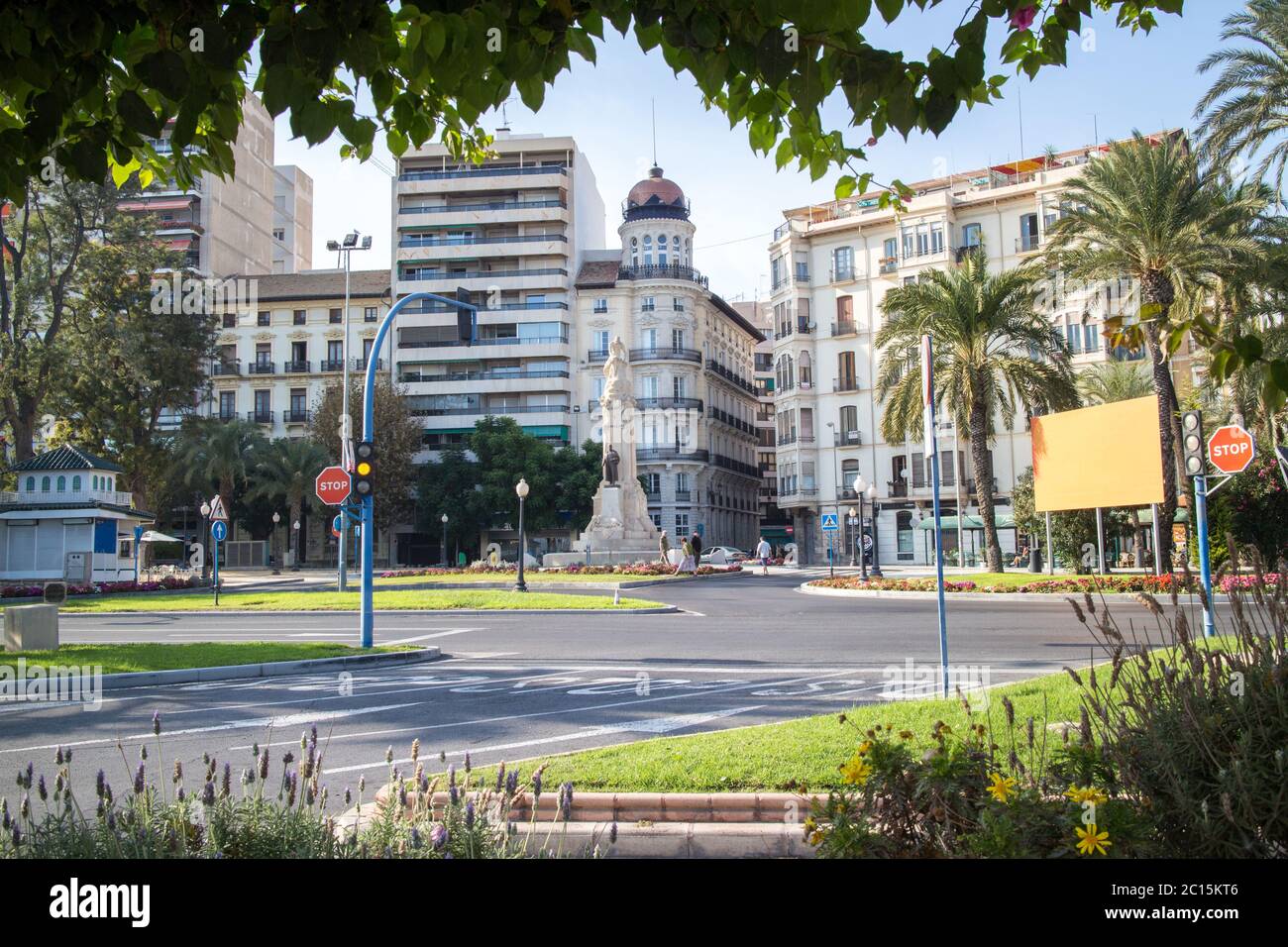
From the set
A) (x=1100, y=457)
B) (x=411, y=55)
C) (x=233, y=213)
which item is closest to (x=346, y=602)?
(x=1100, y=457)

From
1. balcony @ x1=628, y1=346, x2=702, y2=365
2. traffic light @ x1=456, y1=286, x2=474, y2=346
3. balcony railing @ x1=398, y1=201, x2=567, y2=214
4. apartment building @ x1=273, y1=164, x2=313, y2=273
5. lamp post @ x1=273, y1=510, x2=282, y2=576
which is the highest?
apartment building @ x1=273, y1=164, x2=313, y2=273

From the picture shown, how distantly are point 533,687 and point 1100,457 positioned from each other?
2136 centimetres

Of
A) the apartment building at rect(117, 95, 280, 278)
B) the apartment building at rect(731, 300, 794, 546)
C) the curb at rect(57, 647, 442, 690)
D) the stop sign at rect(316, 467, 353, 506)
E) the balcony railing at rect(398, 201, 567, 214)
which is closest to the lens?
the curb at rect(57, 647, 442, 690)

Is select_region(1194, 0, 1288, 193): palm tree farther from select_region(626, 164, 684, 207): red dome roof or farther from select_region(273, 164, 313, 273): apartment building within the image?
select_region(273, 164, 313, 273): apartment building

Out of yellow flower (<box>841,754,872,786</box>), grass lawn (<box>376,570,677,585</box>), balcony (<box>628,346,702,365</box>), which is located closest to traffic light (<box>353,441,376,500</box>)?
yellow flower (<box>841,754,872,786</box>)

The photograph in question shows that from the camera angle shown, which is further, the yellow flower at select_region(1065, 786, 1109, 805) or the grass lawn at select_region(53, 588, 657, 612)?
the grass lawn at select_region(53, 588, 657, 612)

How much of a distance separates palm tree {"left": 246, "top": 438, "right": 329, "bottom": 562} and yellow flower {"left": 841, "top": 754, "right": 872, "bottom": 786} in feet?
189

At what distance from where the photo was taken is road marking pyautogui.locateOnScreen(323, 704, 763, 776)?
23.2ft

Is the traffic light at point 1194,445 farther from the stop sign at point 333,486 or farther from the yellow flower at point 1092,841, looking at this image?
the stop sign at point 333,486

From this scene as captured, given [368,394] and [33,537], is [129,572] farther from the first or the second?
[368,394]

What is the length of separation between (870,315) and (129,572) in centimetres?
4521

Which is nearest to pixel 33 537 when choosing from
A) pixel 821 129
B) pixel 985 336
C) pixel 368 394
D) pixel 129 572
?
pixel 129 572

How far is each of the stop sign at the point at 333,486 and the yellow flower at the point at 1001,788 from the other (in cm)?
1954
